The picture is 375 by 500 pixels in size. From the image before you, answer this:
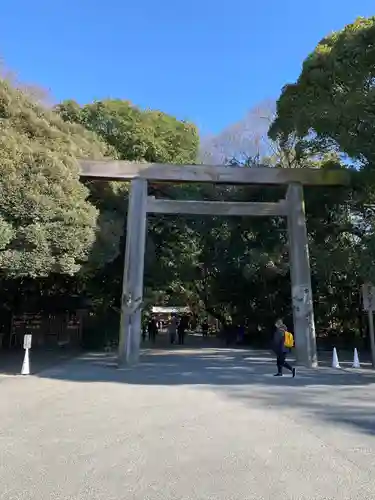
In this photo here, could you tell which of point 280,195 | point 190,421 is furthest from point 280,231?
point 190,421

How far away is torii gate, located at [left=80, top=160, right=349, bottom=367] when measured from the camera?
48.3 ft

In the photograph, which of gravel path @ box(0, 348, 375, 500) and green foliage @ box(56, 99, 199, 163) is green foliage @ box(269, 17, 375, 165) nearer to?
gravel path @ box(0, 348, 375, 500)

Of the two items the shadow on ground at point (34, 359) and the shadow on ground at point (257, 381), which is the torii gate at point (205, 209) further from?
the shadow on ground at point (34, 359)

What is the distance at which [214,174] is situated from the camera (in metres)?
15.8

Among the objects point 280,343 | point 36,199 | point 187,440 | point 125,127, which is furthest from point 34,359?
point 187,440

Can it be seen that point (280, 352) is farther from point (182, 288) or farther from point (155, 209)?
point (182, 288)

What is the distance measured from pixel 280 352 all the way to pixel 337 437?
5935 millimetres

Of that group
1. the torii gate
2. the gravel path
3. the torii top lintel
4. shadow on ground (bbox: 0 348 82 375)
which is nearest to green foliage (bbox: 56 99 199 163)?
the torii top lintel

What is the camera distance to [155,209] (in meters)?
15.8

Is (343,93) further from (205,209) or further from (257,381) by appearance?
(257,381)

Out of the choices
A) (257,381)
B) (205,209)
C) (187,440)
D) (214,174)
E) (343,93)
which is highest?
(343,93)

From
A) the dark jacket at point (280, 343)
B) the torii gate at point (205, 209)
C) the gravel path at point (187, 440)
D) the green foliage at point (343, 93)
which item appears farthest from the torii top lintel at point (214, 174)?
the gravel path at point (187, 440)

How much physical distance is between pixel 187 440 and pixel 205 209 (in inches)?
436

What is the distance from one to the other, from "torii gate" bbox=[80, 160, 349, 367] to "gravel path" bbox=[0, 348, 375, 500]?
4.00 m
